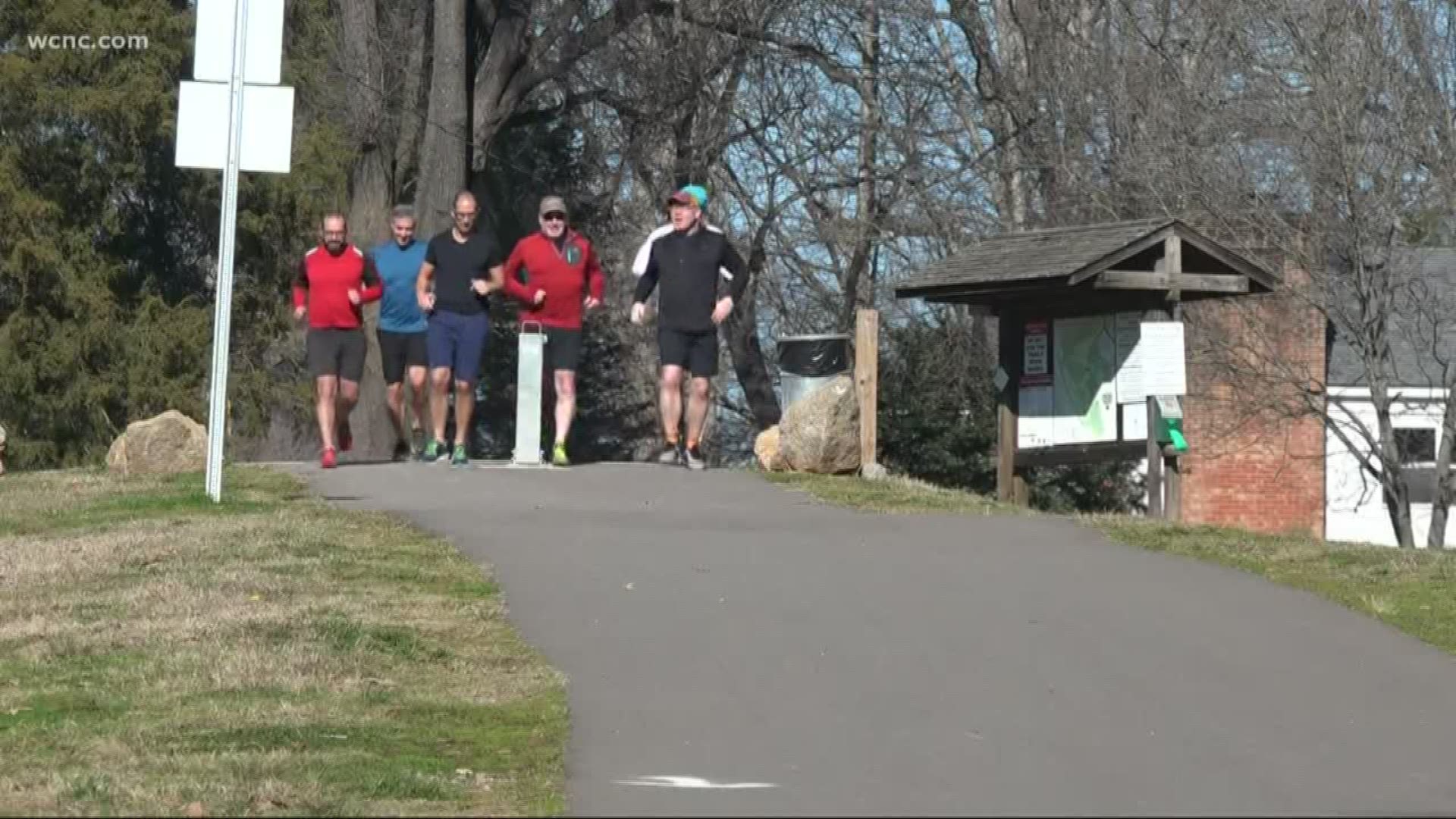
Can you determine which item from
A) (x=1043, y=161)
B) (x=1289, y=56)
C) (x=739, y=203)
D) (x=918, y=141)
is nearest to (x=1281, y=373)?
(x=1289, y=56)

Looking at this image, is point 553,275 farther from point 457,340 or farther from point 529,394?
point 529,394

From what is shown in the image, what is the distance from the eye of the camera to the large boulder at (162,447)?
69.5 ft

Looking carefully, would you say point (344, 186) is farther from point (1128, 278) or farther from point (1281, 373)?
point (1128, 278)

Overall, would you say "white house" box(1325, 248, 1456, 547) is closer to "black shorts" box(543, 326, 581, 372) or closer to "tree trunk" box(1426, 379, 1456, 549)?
"tree trunk" box(1426, 379, 1456, 549)

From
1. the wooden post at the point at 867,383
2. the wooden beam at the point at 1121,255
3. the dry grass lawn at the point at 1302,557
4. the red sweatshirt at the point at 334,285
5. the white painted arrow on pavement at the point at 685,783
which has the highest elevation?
the wooden beam at the point at 1121,255

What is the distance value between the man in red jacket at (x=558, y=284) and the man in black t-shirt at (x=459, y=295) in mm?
211

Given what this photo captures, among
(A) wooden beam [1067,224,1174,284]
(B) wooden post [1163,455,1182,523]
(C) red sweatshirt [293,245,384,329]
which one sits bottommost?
(B) wooden post [1163,455,1182,523]

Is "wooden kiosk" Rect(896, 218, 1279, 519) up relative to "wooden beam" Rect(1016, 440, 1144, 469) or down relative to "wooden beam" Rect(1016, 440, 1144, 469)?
up

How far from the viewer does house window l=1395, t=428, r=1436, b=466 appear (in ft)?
122

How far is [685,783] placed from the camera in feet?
→ 27.5

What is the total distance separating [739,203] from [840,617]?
1054 inches

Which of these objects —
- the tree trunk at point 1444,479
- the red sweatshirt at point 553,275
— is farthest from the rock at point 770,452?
the tree trunk at point 1444,479

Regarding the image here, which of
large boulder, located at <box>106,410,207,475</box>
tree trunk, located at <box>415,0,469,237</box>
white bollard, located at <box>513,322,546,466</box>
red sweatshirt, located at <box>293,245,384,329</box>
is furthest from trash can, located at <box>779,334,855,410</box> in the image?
tree trunk, located at <box>415,0,469,237</box>

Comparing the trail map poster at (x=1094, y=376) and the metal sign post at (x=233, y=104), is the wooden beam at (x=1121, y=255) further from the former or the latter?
the metal sign post at (x=233, y=104)
